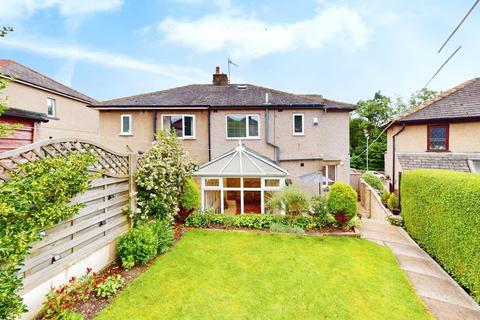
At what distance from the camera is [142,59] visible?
20672mm

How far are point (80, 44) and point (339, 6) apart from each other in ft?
60.0

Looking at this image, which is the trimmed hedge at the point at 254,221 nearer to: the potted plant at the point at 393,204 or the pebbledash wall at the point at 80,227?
the pebbledash wall at the point at 80,227

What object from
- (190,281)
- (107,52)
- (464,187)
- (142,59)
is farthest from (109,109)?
(464,187)

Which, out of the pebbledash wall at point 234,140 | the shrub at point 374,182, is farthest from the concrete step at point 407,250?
the shrub at point 374,182

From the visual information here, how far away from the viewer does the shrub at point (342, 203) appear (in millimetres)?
10336

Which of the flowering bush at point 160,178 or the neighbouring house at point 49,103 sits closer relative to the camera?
the flowering bush at point 160,178

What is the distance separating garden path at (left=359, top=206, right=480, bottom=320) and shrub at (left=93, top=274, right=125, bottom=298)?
772 centimetres

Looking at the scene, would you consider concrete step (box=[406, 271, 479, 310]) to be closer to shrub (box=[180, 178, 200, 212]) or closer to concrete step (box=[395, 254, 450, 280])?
concrete step (box=[395, 254, 450, 280])

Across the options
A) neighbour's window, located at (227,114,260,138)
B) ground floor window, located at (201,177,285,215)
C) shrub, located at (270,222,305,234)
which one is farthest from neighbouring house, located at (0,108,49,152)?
neighbour's window, located at (227,114,260,138)

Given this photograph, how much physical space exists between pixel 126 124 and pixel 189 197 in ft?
29.5

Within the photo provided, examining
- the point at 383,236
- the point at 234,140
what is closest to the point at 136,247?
the point at 234,140

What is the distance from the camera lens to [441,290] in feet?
20.4

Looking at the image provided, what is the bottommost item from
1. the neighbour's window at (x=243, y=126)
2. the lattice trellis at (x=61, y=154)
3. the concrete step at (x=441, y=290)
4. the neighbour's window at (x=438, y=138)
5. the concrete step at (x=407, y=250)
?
the concrete step at (x=441, y=290)

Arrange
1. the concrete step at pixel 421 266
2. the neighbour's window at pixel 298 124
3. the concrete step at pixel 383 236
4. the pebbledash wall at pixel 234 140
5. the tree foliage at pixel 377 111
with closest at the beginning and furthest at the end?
1. the concrete step at pixel 421 266
2. the concrete step at pixel 383 236
3. the pebbledash wall at pixel 234 140
4. the neighbour's window at pixel 298 124
5. the tree foliage at pixel 377 111
